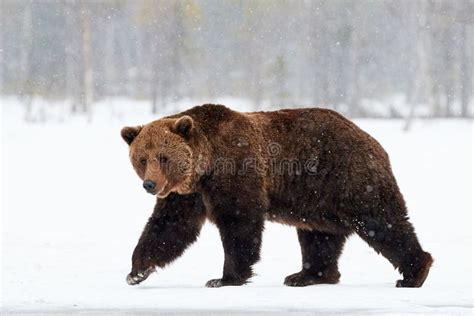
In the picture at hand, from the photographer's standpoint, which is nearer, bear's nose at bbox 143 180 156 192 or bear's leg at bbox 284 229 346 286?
bear's nose at bbox 143 180 156 192

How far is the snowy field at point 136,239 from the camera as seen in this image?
5.93 meters

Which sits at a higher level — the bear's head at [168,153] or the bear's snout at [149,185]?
the bear's head at [168,153]

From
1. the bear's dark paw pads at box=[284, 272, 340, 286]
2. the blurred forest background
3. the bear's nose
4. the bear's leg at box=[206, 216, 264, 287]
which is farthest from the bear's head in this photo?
the blurred forest background

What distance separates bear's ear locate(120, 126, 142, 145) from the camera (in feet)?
22.8

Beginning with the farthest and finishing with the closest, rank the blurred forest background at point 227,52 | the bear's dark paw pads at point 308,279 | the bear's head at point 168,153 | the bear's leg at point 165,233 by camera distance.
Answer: the blurred forest background at point 227,52
the bear's dark paw pads at point 308,279
the bear's leg at point 165,233
the bear's head at point 168,153

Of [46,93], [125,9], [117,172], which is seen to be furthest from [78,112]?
[117,172]

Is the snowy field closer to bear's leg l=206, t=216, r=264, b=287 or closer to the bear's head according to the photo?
bear's leg l=206, t=216, r=264, b=287

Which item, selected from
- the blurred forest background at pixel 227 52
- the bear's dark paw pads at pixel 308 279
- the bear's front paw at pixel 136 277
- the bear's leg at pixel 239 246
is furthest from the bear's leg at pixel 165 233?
the blurred forest background at pixel 227 52

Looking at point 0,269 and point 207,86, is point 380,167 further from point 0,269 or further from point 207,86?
point 207,86

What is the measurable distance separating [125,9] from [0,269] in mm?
32635

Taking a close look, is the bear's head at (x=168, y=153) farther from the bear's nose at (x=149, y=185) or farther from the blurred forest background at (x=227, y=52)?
the blurred forest background at (x=227, y=52)

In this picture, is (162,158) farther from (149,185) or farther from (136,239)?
(136,239)

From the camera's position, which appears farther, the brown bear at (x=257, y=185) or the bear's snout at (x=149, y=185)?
the brown bear at (x=257, y=185)

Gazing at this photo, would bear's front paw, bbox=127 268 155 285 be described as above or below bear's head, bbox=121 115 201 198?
below
